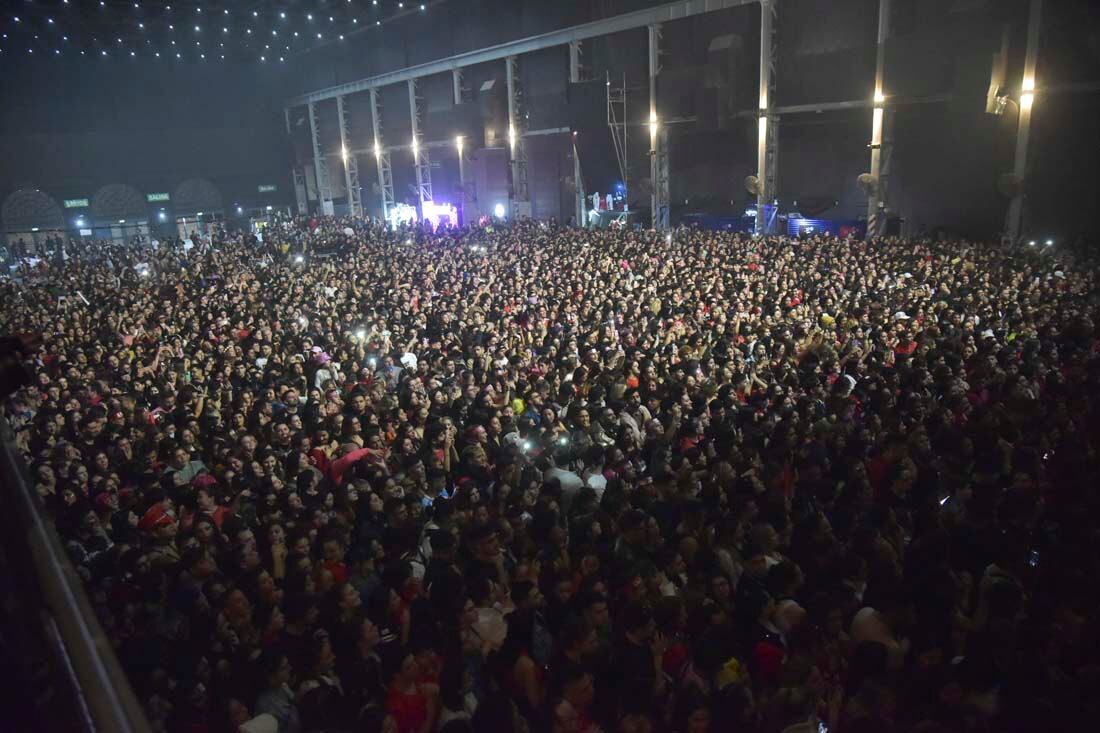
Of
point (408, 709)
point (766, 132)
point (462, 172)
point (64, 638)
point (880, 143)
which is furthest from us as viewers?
point (462, 172)

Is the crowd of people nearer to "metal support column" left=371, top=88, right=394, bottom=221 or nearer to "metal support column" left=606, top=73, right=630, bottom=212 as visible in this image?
"metal support column" left=606, top=73, right=630, bottom=212

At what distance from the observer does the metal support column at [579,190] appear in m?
29.9

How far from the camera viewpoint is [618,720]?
10.9ft

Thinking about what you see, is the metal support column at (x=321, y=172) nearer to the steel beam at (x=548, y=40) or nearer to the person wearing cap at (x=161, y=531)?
the steel beam at (x=548, y=40)

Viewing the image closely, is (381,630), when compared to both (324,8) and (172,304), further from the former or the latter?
(324,8)

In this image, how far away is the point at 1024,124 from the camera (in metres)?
18.2

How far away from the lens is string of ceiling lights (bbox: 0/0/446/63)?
92.0 ft

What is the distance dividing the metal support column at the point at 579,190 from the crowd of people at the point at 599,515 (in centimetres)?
1963

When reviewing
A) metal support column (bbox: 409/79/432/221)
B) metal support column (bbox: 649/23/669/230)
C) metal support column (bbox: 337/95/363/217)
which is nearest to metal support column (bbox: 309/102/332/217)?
metal support column (bbox: 337/95/363/217)

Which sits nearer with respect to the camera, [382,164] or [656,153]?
[656,153]

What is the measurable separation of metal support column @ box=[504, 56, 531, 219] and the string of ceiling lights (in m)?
6.21

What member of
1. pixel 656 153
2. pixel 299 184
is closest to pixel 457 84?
pixel 656 153

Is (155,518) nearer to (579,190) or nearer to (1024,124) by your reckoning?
(1024,124)

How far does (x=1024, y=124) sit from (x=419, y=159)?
27.2 meters
